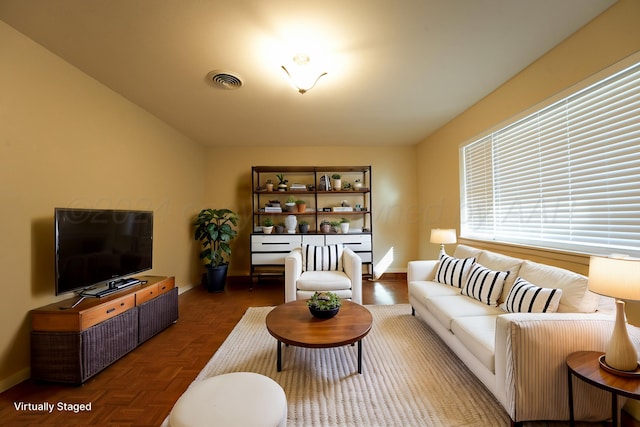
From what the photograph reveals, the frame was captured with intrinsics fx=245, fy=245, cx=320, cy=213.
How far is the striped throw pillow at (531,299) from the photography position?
157 centimetres

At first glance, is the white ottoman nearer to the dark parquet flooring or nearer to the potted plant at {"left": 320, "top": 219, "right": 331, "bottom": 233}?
the dark parquet flooring

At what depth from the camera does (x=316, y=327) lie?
A: 185cm

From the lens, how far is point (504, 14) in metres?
1.67

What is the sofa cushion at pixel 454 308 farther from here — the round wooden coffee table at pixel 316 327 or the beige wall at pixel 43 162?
the beige wall at pixel 43 162

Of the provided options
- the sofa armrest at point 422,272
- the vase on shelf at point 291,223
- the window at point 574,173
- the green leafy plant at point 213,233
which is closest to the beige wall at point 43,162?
the green leafy plant at point 213,233

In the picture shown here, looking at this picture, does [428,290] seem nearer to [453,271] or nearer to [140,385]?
[453,271]

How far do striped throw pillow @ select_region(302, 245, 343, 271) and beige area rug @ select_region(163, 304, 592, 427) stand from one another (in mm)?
1054

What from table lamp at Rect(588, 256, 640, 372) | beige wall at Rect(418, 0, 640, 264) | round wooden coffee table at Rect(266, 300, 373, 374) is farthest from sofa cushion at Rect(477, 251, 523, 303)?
round wooden coffee table at Rect(266, 300, 373, 374)

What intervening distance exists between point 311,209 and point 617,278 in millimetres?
3893

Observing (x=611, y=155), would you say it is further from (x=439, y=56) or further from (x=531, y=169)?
(x=439, y=56)

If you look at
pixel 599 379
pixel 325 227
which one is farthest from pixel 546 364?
pixel 325 227

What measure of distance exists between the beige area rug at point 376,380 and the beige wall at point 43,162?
1431 millimetres

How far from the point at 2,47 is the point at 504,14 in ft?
11.4

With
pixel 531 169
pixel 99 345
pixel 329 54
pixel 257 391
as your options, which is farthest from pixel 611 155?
pixel 99 345
